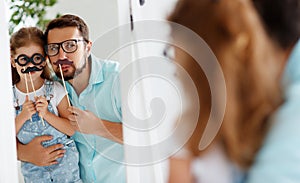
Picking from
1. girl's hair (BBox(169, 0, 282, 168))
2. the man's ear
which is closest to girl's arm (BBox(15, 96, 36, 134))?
the man's ear

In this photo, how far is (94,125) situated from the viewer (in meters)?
1.38

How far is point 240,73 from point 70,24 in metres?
0.51

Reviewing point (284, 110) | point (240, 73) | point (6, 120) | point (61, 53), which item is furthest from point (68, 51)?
point (284, 110)

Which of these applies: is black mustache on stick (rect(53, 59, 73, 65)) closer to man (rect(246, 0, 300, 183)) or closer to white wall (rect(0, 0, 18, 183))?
white wall (rect(0, 0, 18, 183))

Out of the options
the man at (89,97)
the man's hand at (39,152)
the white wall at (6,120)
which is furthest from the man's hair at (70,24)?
the man's hand at (39,152)

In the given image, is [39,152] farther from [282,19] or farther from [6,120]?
[282,19]

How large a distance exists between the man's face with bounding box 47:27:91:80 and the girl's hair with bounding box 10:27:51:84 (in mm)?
29

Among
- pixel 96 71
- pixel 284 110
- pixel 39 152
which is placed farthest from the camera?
pixel 39 152

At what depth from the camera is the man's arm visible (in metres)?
1.35

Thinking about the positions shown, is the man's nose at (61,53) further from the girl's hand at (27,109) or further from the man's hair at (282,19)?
the man's hair at (282,19)

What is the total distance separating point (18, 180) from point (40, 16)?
1.60 feet

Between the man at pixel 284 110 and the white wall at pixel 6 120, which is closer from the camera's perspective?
the man at pixel 284 110

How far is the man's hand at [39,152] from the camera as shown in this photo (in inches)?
→ 57.4

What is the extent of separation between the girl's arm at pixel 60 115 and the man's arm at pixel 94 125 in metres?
0.02
